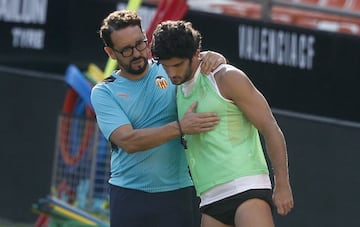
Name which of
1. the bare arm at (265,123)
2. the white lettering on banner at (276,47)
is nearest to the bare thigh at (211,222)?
the bare arm at (265,123)

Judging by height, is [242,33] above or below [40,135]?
above

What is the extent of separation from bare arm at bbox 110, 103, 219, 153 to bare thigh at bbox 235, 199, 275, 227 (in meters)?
0.40

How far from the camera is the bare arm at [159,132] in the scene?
547 cm

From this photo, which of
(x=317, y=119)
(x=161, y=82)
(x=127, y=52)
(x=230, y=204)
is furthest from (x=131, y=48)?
(x=317, y=119)

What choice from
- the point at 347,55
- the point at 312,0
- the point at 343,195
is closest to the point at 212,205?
the point at 343,195

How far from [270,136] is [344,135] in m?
2.63

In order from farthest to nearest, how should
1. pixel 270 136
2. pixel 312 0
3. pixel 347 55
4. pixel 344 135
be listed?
1. pixel 312 0
2. pixel 347 55
3. pixel 344 135
4. pixel 270 136

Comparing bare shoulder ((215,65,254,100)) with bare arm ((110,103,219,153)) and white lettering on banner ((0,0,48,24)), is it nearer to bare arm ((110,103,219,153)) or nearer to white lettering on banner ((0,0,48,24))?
bare arm ((110,103,219,153))

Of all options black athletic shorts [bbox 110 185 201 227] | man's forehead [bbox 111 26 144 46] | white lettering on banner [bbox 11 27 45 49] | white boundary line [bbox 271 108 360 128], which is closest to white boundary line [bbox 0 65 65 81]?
white lettering on banner [bbox 11 27 45 49]

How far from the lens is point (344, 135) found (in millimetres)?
7996

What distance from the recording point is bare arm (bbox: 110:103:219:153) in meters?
5.47

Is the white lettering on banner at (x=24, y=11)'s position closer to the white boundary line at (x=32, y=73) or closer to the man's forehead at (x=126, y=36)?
the white boundary line at (x=32, y=73)

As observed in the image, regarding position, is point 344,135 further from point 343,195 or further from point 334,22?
point 334,22

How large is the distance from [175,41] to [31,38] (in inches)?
219
